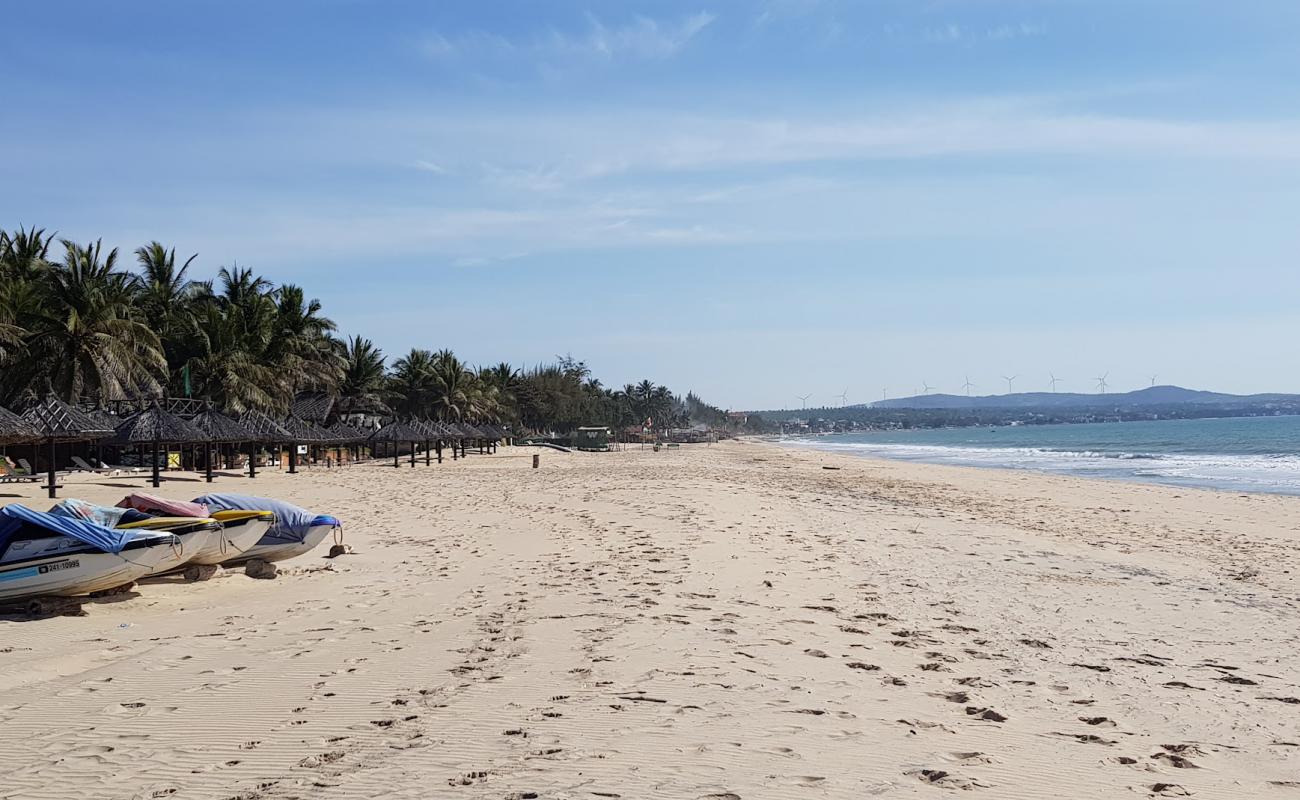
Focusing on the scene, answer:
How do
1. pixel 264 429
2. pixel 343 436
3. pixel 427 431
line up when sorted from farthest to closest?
pixel 427 431 < pixel 343 436 < pixel 264 429

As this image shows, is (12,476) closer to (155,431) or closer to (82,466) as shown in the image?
(155,431)

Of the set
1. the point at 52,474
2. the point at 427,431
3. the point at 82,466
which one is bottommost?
the point at 82,466

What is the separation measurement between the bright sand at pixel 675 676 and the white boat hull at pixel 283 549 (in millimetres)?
296

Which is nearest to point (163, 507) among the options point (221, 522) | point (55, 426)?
point (221, 522)

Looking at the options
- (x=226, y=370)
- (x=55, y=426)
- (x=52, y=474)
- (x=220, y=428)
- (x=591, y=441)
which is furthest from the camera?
(x=591, y=441)

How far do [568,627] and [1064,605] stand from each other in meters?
5.22

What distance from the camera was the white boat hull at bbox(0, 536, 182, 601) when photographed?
27.0 ft

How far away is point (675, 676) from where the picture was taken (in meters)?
6.07

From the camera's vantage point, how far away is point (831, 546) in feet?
43.6

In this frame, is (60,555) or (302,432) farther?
(302,432)

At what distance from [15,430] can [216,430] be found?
343 inches

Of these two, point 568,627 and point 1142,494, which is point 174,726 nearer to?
point 568,627

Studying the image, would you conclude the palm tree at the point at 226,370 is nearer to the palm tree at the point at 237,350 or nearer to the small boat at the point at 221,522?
the palm tree at the point at 237,350

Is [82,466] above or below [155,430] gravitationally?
below
